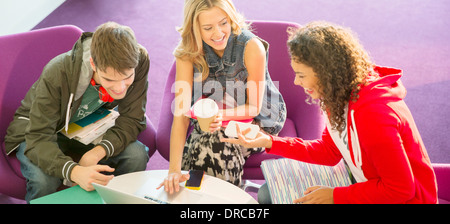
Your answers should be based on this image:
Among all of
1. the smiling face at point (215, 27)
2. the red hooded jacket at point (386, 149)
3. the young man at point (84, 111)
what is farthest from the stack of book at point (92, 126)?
the red hooded jacket at point (386, 149)

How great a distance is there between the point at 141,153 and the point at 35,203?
2.06ft

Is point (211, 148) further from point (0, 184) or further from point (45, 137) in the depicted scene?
point (0, 184)

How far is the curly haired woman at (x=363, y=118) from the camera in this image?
148cm

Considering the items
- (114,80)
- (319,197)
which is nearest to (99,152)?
(114,80)

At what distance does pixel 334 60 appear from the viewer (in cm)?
155

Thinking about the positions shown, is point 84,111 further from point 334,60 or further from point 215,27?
point 334,60

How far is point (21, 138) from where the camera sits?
2.09 metres

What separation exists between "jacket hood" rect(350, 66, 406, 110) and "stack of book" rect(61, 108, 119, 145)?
1139 mm

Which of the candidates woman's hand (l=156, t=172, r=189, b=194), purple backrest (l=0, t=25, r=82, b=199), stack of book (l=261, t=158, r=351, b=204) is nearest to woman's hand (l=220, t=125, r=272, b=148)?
stack of book (l=261, t=158, r=351, b=204)

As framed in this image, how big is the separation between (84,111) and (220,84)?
0.68 meters

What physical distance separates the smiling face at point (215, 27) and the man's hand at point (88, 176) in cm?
76

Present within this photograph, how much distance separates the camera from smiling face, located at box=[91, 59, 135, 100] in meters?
1.81

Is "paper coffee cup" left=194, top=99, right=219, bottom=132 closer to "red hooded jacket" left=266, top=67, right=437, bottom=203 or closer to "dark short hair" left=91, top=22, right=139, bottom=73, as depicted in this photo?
"dark short hair" left=91, top=22, right=139, bottom=73

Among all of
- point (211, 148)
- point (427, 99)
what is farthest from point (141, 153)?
point (427, 99)
